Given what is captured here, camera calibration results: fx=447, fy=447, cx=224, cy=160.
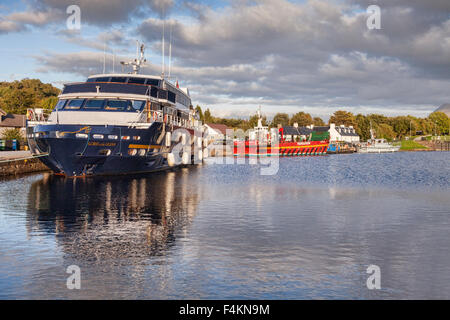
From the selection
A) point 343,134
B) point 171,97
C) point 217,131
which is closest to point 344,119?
point 343,134

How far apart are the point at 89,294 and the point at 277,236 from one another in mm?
7516

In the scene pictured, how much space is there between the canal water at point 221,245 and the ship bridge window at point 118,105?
34.1ft

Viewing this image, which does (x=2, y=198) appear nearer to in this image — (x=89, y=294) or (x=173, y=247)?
(x=173, y=247)

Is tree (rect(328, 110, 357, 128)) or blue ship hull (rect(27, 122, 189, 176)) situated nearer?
blue ship hull (rect(27, 122, 189, 176))

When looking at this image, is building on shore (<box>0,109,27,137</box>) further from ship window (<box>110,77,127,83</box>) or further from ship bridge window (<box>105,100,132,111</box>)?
ship bridge window (<box>105,100,132,111</box>)

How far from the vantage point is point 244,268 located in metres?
11.6

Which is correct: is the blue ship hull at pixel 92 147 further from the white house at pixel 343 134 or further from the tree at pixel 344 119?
the tree at pixel 344 119

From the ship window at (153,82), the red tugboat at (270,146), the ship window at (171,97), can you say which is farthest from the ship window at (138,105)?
the red tugboat at (270,146)

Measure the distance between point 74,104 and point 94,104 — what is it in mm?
1723

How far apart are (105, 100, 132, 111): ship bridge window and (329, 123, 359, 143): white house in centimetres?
13875

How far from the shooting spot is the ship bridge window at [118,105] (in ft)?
117

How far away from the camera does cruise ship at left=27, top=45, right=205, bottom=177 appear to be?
32562 mm

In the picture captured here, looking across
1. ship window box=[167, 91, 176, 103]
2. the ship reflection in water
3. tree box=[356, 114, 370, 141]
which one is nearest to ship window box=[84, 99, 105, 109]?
the ship reflection in water
